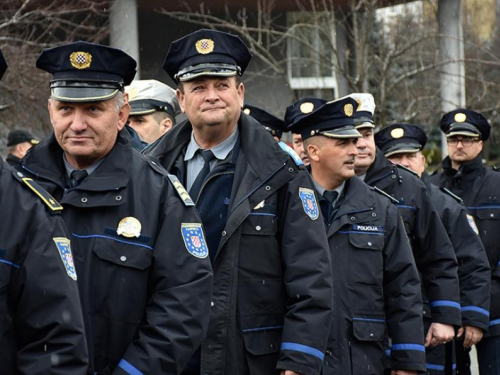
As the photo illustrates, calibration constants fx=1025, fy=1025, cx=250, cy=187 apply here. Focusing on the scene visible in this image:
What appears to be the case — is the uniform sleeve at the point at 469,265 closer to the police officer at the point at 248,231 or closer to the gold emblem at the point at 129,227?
the police officer at the point at 248,231

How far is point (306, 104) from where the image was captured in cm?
750

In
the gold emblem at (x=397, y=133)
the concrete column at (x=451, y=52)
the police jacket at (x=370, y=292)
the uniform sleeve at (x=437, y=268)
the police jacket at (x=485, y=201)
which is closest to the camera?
the police jacket at (x=370, y=292)

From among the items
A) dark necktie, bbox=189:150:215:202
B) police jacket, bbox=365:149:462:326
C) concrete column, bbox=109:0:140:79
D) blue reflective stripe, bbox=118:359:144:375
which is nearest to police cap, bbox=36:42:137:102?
dark necktie, bbox=189:150:215:202

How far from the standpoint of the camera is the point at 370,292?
6.08 metres

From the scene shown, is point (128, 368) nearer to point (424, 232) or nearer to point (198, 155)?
point (198, 155)

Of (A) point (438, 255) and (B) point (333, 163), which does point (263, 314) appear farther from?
(A) point (438, 255)

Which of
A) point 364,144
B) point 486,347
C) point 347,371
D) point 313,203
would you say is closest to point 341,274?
point 347,371

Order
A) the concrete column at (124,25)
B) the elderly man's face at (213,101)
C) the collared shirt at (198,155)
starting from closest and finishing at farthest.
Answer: the elderly man's face at (213,101)
the collared shirt at (198,155)
the concrete column at (124,25)

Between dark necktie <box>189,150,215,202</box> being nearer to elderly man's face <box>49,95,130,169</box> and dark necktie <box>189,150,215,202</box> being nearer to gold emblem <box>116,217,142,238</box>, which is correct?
elderly man's face <box>49,95,130,169</box>

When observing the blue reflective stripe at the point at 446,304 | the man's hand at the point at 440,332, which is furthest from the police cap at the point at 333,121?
the man's hand at the point at 440,332

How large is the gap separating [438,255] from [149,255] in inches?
139

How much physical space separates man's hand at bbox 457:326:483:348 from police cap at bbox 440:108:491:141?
2.18m

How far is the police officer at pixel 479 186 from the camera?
8812 mm

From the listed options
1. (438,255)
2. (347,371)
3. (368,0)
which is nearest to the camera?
(347,371)
